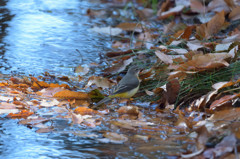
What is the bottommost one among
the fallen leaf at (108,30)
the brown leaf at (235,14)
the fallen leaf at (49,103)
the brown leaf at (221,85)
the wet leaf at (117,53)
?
the fallen leaf at (49,103)

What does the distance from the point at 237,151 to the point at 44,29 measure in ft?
15.3

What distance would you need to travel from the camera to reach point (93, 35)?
20.2 ft

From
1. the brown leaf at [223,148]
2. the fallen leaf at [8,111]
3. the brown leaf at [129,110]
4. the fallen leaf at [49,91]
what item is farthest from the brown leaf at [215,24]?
the fallen leaf at [8,111]

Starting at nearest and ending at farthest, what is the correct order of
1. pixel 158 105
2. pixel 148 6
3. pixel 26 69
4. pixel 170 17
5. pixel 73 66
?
1. pixel 158 105
2. pixel 26 69
3. pixel 73 66
4. pixel 170 17
5. pixel 148 6

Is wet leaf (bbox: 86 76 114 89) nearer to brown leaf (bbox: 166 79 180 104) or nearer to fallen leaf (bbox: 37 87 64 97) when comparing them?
fallen leaf (bbox: 37 87 64 97)

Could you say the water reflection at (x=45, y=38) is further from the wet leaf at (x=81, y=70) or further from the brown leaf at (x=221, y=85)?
the brown leaf at (x=221, y=85)

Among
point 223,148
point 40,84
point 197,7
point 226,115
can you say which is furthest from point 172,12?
point 223,148

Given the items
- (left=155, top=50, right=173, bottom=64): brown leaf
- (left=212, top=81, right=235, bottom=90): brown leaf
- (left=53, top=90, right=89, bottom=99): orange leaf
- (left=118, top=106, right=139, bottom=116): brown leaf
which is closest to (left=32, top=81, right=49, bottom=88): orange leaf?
(left=53, top=90, right=89, bottom=99): orange leaf

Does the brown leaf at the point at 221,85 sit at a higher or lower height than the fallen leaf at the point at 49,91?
higher

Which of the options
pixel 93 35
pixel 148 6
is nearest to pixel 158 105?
pixel 93 35

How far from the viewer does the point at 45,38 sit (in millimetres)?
5832

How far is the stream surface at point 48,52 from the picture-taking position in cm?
257

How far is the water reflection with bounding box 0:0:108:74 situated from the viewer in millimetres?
4824

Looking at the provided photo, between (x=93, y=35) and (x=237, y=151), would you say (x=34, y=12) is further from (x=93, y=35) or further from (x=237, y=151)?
(x=237, y=151)
